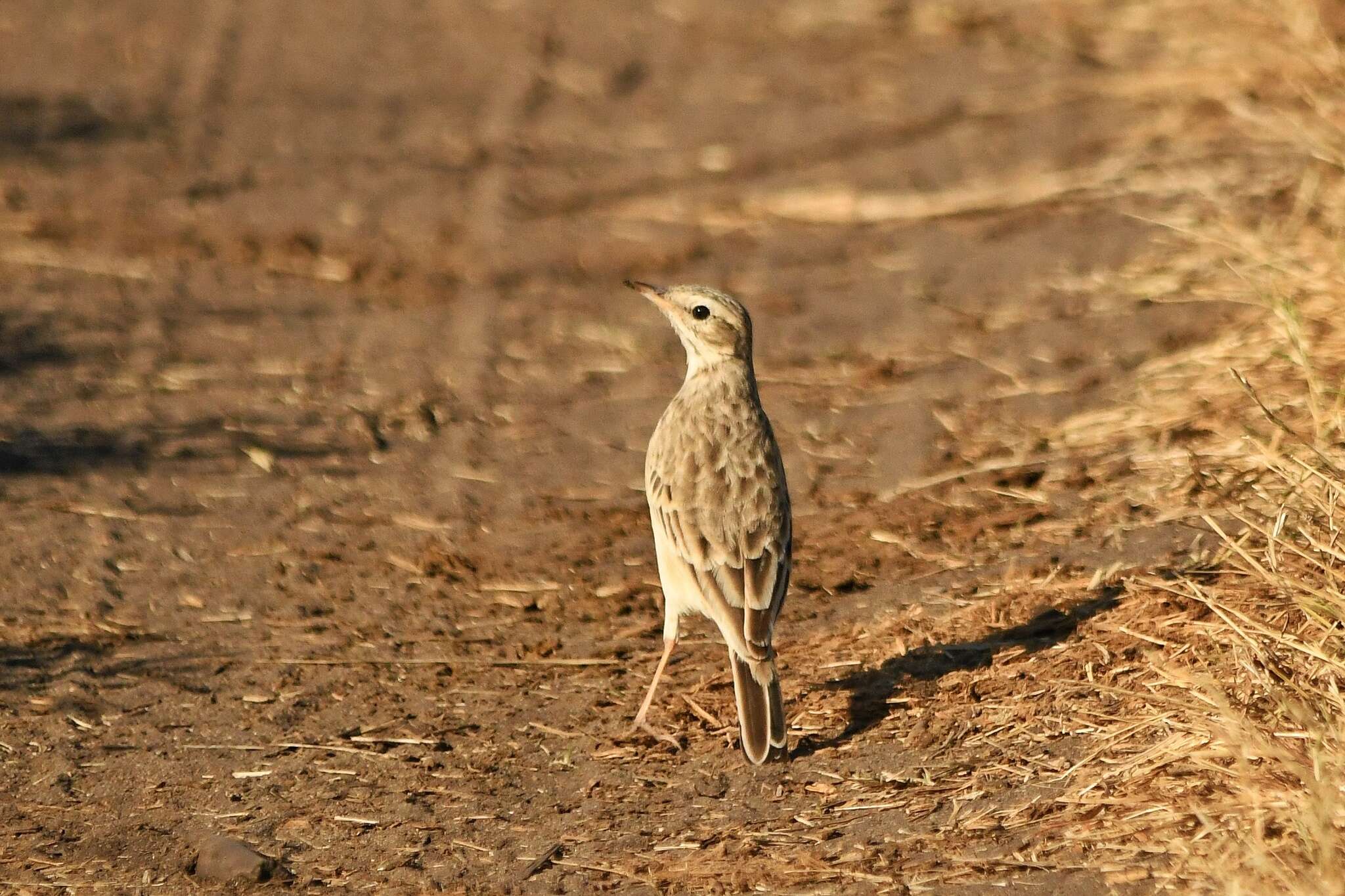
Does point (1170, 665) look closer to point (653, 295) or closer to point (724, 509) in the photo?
point (724, 509)

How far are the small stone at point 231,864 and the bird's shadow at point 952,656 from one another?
2123 millimetres

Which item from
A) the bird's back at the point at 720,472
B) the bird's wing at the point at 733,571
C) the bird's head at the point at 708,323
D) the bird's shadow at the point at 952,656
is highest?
the bird's head at the point at 708,323

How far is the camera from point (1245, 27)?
46.3ft

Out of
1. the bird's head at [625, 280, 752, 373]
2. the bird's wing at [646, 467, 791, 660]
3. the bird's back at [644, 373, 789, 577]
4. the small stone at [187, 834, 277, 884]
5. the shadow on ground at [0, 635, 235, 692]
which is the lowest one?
the shadow on ground at [0, 635, 235, 692]

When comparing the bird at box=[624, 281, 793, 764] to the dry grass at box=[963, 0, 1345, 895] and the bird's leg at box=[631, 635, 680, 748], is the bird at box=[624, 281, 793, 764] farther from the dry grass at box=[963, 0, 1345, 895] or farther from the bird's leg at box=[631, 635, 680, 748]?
the dry grass at box=[963, 0, 1345, 895]

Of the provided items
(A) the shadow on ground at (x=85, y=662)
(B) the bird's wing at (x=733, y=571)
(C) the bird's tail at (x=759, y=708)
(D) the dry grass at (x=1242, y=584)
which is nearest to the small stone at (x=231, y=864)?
(A) the shadow on ground at (x=85, y=662)

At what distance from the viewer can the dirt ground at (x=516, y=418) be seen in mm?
5883

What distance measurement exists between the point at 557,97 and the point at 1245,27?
561 cm

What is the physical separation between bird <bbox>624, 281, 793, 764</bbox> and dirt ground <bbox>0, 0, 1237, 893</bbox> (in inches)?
12.9

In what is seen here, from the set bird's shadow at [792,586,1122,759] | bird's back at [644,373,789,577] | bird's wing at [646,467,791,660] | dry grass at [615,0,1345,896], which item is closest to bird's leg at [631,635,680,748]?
bird's wing at [646,467,791,660]

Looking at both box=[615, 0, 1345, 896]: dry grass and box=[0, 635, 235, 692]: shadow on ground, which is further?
box=[0, 635, 235, 692]: shadow on ground

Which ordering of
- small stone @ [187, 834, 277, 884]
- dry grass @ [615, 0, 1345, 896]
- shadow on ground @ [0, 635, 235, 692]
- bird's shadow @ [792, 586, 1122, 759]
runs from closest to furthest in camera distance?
dry grass @ [615, 0, 1345, 896] → small stone @ [187, 834, 277, 884] → bird's shadow @ [792, 586, 1122, 759] → shadow on ground @ [0, 635, 235, 692]

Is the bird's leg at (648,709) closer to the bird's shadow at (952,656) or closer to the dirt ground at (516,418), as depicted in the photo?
the dirt ground at (516,418)

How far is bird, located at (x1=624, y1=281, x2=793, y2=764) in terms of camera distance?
5.94 m
